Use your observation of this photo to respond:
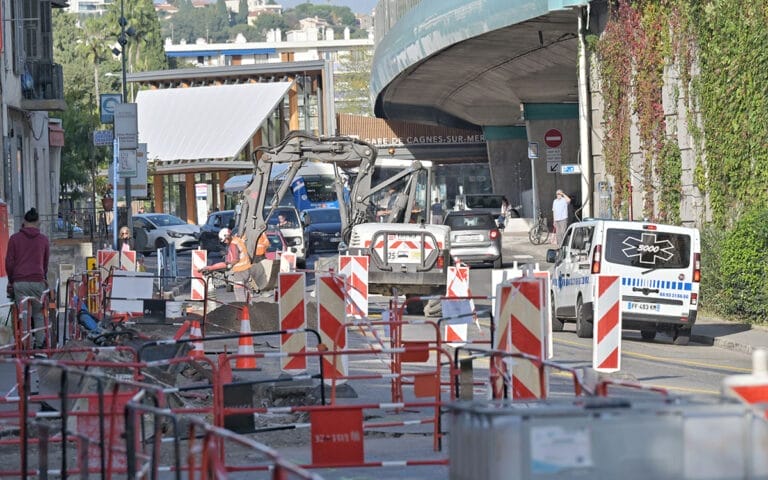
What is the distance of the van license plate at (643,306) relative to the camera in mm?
21750

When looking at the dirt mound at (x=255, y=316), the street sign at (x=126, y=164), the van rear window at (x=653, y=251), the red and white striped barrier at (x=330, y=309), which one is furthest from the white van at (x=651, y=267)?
the street sign at (x=126, y=164)

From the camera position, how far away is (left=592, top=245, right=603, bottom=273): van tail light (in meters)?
21.8

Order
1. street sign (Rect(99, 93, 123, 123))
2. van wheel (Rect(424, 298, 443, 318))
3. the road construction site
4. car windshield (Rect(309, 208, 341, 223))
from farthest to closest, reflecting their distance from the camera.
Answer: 1. car windshield (Rect(309, 208, 341, 223))
2. street sign (Rect(99, 93, 123, 123))
3. van wheel (Rect(424, 298, 443, 318))
4. the road construction site

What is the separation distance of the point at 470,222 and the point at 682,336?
18335 mm

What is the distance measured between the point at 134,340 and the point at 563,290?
8697 millimetres

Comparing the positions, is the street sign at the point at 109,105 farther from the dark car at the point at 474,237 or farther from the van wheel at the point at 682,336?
the van wheel at the point at 682,336

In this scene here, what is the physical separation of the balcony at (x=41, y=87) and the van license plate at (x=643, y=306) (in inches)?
867

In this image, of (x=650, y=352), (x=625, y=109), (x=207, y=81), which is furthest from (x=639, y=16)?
(x=207, y=81)

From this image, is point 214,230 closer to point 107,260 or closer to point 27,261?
point 107,260

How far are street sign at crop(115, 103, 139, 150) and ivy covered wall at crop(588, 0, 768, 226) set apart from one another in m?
10.3

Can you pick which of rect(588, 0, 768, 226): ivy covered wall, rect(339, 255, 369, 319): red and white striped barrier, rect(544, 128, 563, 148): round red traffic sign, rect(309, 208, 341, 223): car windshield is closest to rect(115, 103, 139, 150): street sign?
rect(588, 0, 768, 226): ivy covered wall

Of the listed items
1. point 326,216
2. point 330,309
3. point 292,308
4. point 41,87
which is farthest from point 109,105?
point 330,309

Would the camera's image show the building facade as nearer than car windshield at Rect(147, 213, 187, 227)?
Yes

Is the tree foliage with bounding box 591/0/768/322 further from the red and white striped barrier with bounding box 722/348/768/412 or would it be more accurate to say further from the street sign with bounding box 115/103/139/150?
the red and white striped barrier with bounding box 722/348/768/412
